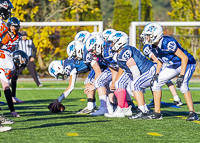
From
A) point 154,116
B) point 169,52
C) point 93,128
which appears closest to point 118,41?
point 169,52

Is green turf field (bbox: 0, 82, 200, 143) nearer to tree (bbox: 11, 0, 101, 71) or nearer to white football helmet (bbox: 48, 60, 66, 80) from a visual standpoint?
white football helmet (bbox: 48, 60, 66, 80)

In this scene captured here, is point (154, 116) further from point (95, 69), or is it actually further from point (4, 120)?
point (4, 120)

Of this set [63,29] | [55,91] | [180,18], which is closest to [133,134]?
[55,91]

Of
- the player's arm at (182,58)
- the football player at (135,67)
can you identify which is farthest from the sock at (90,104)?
the player's arm at (182,58)

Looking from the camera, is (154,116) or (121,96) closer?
(154,116)

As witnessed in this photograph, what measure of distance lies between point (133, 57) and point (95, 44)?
69 centimetres

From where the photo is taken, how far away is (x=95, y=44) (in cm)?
604

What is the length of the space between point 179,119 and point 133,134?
1.38 meters

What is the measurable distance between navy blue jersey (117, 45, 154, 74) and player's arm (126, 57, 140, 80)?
47 millimetres

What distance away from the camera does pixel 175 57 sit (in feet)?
18.6

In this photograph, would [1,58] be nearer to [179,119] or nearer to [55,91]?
[179,119]

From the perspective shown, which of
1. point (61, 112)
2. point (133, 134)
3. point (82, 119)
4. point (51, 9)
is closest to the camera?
point (133, 134)

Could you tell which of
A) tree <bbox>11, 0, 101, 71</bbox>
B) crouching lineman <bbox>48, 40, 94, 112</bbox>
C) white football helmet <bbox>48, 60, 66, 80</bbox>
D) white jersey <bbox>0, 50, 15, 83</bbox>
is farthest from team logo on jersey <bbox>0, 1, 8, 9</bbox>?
tree <bbox>11, 0, 101, 71</bbox>

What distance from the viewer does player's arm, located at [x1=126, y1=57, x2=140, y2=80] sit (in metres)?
5.62
